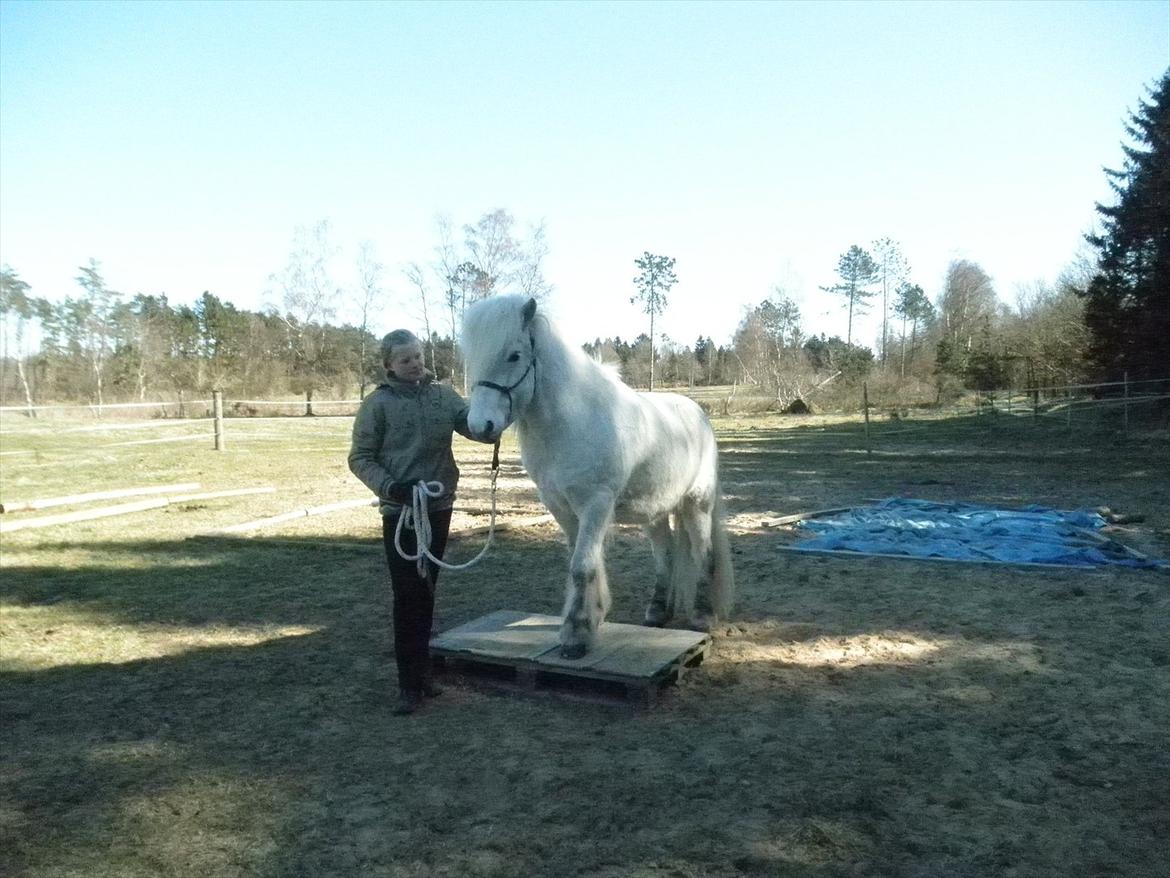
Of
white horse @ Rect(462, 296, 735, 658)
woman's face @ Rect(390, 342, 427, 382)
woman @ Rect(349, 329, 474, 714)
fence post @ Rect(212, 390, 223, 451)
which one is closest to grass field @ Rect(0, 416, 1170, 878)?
woman @ Rect(349, 329, 474, 714)

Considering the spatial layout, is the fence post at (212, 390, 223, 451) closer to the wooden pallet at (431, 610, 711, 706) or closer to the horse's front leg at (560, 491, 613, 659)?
the wooden pallet at (431, 610, 711, 706)

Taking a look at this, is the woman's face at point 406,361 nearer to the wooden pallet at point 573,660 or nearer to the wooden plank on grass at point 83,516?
the wooden pallet at point 573,660

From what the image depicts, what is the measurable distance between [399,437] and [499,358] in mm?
684

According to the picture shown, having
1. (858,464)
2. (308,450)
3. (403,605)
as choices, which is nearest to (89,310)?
(308,450)

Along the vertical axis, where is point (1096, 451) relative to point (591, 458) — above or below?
below

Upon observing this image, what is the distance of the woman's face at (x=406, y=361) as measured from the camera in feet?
12.5

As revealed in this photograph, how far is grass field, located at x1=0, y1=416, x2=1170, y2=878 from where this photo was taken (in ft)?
8.56

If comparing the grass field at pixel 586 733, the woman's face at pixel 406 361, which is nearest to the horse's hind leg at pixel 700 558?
the grass field at pixel 586 733

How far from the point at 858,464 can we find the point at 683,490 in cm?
1176

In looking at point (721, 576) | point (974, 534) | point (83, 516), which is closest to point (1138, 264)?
point (974, 534)

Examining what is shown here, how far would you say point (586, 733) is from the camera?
3.59 m

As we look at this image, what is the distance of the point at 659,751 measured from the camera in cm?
337

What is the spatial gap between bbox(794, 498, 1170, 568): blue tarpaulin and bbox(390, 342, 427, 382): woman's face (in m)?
4.97

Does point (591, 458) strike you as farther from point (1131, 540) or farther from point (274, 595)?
point (1131, 540)
